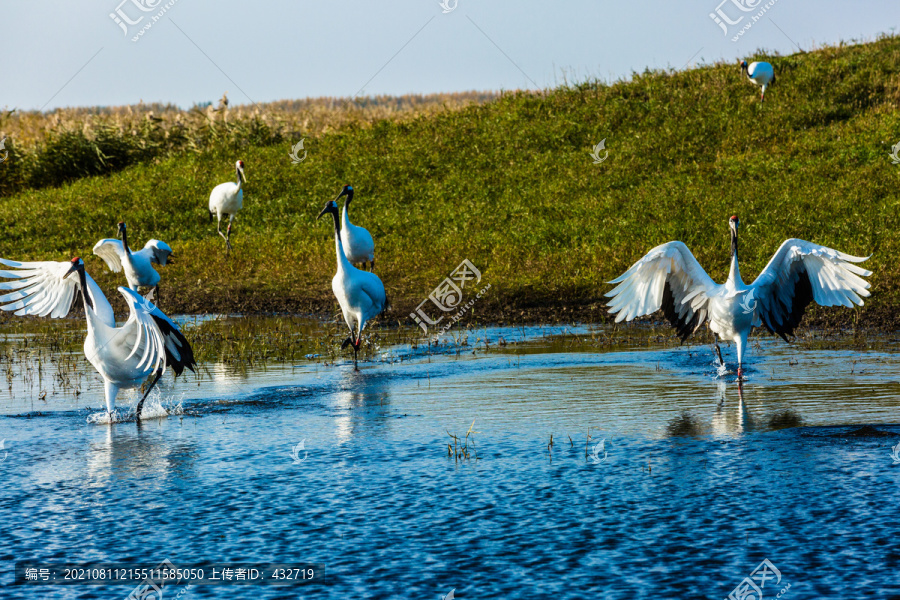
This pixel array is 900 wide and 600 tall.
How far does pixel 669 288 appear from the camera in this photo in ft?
32.2

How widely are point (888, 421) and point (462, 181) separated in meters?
15.3

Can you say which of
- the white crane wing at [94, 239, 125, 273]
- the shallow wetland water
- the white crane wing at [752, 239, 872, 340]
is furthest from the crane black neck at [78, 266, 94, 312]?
the white crane wing at [752, 239, 872, 340]

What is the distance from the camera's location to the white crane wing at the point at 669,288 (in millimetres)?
→ 9344

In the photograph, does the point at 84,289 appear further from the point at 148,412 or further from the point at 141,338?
the point at 148,412

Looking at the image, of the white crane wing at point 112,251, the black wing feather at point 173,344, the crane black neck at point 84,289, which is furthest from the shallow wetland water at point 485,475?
the white crane wing at point 112,251

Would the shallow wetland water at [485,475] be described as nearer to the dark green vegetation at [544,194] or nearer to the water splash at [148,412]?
the water splash at [148,412]

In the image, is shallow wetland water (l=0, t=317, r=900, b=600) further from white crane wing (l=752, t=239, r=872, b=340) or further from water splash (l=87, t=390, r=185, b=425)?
white crane wing (l=752, t=239, r=872, b=340)

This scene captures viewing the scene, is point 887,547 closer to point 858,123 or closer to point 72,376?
point 72,376

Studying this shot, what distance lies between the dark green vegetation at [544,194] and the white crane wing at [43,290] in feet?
18.3

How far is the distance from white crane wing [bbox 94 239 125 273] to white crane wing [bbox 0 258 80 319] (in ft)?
16.4

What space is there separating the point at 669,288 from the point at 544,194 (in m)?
10.9

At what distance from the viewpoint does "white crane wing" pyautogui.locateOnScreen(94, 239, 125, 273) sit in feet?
47.8

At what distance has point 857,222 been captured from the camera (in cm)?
1577

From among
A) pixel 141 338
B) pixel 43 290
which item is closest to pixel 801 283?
pixel 141 338
